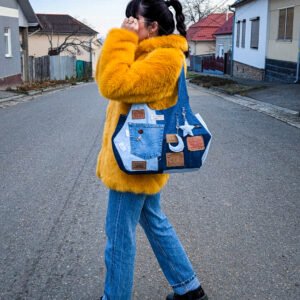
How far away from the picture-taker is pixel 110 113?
8.40 feet

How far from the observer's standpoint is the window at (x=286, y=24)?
21.5 metres

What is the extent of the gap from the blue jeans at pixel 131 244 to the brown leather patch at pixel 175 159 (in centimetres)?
27

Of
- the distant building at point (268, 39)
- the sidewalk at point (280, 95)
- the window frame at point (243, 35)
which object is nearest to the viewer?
the sidewalk at point (280, 95)

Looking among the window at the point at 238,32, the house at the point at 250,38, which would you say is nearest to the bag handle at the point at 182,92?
the house at the point at 250,38

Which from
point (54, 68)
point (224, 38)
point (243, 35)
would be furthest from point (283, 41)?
point (224, 38)

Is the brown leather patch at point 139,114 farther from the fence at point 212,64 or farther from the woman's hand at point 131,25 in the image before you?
the fence at point 212,64

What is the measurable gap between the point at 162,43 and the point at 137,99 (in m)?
0.31

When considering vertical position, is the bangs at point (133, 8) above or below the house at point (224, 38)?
below

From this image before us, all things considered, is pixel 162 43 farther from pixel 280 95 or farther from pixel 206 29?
pixel 206 29

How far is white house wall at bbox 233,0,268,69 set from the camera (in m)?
26.0

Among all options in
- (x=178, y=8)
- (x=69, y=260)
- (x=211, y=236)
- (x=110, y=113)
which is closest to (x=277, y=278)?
(x=211, y=236)

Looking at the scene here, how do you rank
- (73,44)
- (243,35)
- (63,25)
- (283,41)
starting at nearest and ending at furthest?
(283,41), (243,35), (73,44), (63,25)

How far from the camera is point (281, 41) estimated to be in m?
23.0

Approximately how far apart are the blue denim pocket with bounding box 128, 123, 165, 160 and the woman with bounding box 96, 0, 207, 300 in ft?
0.37
